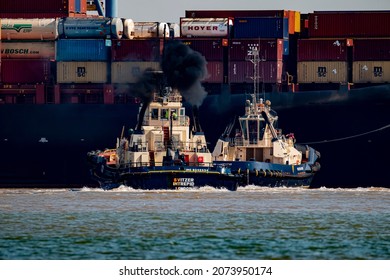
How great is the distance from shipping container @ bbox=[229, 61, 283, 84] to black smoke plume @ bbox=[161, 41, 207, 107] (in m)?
11.0

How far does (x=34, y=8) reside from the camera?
308 ft

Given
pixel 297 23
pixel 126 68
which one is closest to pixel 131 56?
pixel 126 68

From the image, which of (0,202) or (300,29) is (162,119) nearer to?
(0,202)

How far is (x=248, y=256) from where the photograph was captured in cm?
4616

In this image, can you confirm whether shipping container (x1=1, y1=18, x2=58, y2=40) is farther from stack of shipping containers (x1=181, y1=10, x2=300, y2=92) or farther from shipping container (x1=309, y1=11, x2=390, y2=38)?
shipping container (x1=309, y1=11, x2=390, y2=38)

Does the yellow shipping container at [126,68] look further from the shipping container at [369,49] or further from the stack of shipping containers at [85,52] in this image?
the shipping container at [369,49]

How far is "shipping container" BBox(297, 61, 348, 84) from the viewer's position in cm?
8881

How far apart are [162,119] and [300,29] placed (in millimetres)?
19116

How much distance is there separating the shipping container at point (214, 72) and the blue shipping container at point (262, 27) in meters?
2.14

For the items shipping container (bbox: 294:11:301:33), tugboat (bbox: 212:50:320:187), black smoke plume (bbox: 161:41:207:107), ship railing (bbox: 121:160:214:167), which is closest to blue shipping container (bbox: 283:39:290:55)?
shipping container (bbox: 294:11:301:33)

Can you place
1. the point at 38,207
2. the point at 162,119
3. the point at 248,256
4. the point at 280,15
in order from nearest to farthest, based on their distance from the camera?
the point at 248,256 < the point at 38,207 < the point at 162,119 < the point at 280,15

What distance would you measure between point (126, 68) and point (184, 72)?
13974 mm

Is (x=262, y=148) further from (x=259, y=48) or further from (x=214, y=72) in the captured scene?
(x=214, y=72)
